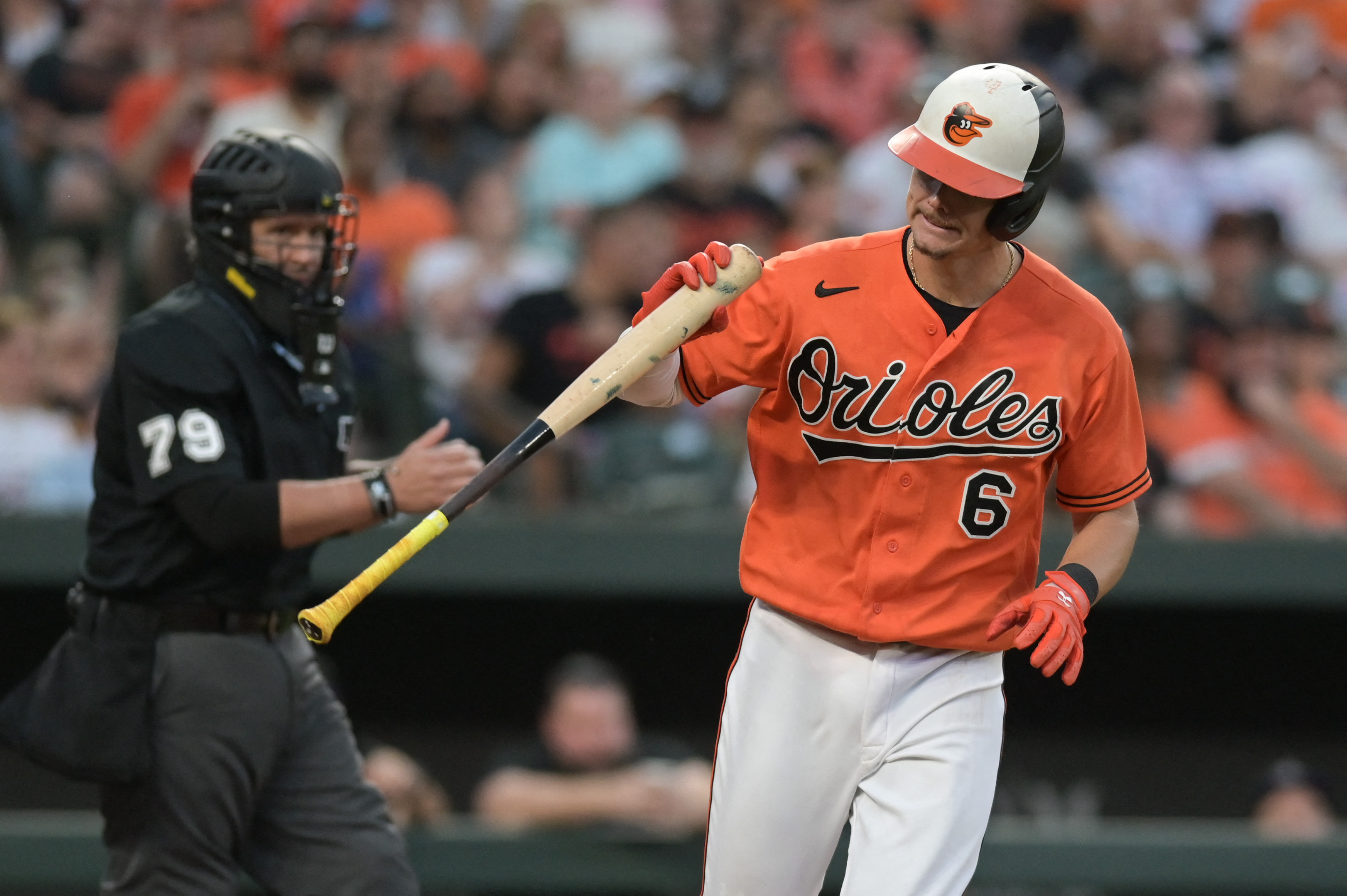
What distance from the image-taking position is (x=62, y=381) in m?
5.83

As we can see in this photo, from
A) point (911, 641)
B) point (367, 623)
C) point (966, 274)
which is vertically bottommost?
point (367, 623)

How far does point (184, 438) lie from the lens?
331 cm

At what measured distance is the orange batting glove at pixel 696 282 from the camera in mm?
3121

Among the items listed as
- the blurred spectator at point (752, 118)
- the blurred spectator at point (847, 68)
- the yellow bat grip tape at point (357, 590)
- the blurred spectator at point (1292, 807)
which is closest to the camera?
the yellow bat grip tape at point (357, 590)

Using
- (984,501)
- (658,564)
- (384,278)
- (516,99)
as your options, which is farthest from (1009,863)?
(516,99)

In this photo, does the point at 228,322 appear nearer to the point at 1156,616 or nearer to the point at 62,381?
the point at 62,381

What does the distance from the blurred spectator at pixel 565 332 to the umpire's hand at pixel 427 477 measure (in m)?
2.27

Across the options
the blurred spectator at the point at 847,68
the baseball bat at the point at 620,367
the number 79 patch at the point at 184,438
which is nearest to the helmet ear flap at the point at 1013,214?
the baseball bat at the point at 620,367

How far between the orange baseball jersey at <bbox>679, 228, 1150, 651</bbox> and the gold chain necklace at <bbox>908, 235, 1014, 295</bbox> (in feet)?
0.05

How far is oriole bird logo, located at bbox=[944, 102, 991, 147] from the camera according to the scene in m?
3.04

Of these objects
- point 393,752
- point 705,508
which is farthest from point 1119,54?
point 393,752

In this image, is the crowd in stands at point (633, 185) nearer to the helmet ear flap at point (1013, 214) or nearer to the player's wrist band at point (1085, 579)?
the helmet ear flap at point (1013, 214)

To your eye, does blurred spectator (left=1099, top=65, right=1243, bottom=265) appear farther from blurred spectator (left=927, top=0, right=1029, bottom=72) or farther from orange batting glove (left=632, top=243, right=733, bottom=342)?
orange batting glove (left=632, top=243, right=733, bottom=342)

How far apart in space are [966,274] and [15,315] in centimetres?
398
